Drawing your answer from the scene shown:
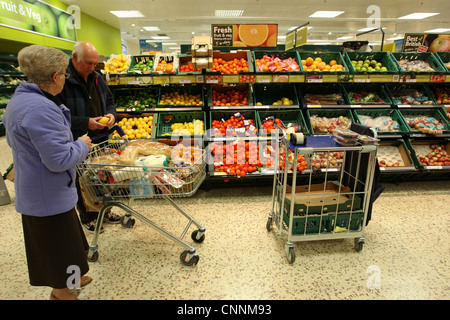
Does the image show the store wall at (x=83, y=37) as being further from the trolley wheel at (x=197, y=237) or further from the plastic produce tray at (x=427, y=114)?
the plastic produce tray at (x=427, y=114)

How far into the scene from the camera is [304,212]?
2.31 metres

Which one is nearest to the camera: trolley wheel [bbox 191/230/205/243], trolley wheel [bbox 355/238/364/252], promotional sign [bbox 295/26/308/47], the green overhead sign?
trolley wheel [bbox 355/238/364/252]

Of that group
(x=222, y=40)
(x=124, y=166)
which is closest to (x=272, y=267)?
(x=124, y=166)

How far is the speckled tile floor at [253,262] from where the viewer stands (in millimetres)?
1971

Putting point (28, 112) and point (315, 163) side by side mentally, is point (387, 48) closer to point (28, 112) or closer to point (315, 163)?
point (315, 163)

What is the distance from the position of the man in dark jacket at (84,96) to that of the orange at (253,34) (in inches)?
124

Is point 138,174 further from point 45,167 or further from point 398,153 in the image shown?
point 398,153

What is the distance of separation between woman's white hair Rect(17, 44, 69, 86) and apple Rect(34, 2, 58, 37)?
27.7 ft

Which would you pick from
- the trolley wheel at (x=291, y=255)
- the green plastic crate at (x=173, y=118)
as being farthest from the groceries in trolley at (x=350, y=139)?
the green plastic crate at (x=173, y=118)

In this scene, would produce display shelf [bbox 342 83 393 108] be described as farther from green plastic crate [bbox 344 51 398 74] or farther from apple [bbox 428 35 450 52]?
apple [bbox 428 35 450 52]

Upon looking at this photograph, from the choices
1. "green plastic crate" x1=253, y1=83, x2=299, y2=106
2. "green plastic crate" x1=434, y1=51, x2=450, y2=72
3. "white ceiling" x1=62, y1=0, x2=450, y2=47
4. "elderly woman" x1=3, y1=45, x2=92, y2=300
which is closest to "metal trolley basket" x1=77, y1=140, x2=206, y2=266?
"elderly woman" x1=3, y1=45, x2=92, y2=300

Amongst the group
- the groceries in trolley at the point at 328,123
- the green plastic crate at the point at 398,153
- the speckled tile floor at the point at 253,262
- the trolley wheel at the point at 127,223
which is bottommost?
the speckled tile floor at the point at 253,262

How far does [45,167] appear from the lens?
4.87 ft

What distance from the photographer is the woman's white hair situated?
1370 mm
